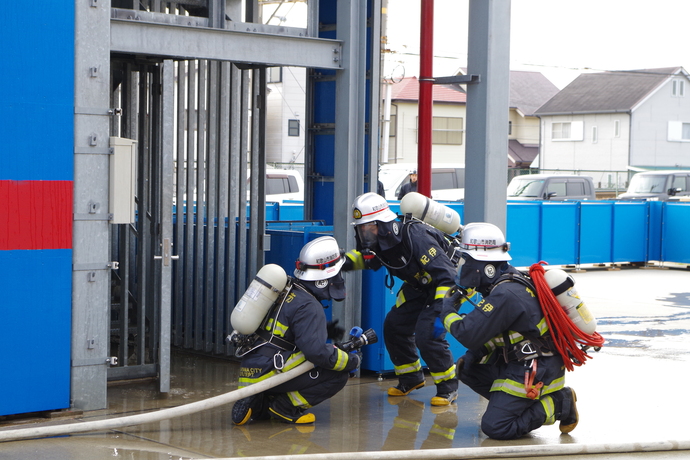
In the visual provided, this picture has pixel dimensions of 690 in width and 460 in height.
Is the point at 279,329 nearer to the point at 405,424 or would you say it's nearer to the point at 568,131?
the point at 405,424

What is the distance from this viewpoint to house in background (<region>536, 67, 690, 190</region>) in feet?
151

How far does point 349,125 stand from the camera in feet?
23.2

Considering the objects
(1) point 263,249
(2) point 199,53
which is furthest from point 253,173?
(2) point 199,53

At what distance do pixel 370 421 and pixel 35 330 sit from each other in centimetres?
240

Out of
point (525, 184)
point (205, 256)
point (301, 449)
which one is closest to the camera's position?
point (301, 449)

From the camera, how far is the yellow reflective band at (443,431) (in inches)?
224

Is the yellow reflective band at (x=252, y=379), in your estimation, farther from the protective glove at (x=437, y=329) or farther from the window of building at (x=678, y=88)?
the window of building at (x=678, y=88)

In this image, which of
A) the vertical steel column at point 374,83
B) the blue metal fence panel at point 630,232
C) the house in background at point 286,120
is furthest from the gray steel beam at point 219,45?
the house in background at point 286,120

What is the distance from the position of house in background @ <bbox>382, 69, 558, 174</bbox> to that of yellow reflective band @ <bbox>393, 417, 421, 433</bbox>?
3962 cm

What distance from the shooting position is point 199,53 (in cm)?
634

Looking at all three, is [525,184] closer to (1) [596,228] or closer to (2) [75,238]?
(1) [596,228]

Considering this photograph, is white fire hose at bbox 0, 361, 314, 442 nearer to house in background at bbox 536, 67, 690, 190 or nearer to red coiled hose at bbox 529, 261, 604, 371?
red coiled hose at bbox 529, 261, 604, 371

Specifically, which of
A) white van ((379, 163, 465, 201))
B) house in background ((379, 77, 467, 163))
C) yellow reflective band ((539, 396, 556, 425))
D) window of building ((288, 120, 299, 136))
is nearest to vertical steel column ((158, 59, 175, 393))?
yellow reflective band ((539, 396, 556, 425))

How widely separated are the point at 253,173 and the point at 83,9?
2.47 metres
